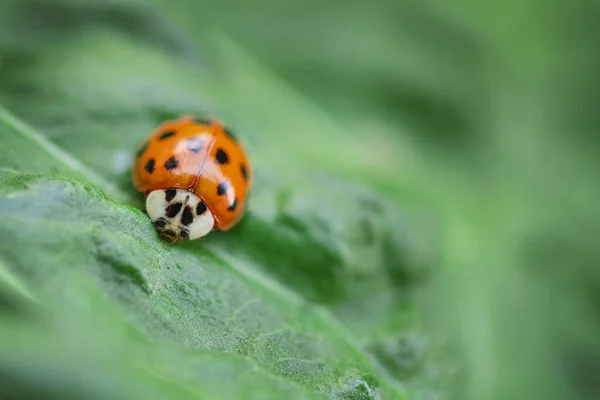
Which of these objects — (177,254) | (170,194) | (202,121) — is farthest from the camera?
(202,121)

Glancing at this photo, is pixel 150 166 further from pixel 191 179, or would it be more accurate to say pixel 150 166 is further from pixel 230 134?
pixel 230 134

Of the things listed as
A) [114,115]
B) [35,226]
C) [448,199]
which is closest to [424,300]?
[448,199]

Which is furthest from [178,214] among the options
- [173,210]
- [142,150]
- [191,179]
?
[142,150]

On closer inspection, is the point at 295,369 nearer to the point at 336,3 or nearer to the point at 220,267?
the point at 220,267

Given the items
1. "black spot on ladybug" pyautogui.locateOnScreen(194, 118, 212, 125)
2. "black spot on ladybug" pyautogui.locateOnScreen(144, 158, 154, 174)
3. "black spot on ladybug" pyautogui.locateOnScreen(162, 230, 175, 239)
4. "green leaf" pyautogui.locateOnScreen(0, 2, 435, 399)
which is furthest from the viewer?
"black spot on ladybug" pyautogui.locateOnScreen(194, 118, 212, 125)

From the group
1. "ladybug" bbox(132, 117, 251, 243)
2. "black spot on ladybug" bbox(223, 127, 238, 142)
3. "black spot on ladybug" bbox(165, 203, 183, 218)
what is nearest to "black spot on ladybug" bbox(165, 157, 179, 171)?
"ladybug" bbox(132, 117, 251, 243)

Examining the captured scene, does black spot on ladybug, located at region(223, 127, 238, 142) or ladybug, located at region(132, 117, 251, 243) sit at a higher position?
black spot on ladybug, located at region(223, 127, 238, 142)

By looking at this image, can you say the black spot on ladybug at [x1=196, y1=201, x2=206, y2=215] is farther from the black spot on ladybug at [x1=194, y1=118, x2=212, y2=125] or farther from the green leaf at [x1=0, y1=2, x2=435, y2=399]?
the black spot on ladybug at [x1=194, y1=118, x2=212, y2=125]
